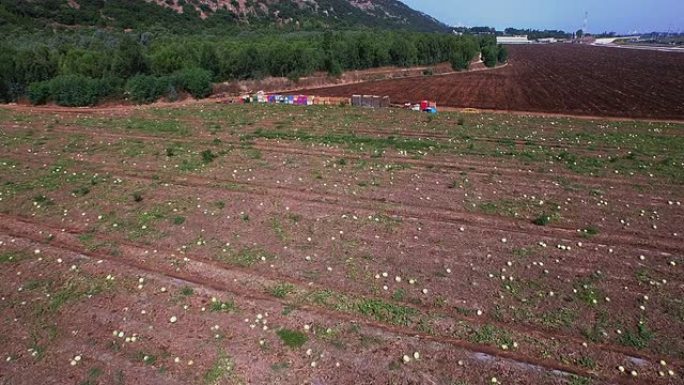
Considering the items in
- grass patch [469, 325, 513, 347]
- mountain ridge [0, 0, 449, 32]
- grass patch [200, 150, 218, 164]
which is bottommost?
grass patch [469, 325, 513, 347]

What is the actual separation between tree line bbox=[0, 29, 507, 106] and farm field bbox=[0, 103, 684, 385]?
24.4 metres

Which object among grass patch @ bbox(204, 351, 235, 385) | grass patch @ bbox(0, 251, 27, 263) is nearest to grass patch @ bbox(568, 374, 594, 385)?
grass patch @ bbox(204, 351, 235, 385)

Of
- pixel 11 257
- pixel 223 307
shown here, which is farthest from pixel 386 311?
pixel 11 257

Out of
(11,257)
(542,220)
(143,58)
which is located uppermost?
(143,58)

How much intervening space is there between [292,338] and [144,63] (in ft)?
165

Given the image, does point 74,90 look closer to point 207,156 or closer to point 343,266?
point 207,156

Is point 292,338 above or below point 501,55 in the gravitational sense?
below

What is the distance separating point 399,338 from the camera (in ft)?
28.9

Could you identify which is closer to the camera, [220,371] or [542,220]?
[220,371]

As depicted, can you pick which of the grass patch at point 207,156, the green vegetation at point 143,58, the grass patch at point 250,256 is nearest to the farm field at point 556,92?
the green vegetation at point 143,58

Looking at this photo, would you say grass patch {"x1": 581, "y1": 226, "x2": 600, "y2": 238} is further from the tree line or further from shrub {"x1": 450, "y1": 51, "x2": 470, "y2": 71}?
shrub {"x1": 450, "y1": 51, "x2": 470, "y2": 71}

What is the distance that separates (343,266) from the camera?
11.5 meters

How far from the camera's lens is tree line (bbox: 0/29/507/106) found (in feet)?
143

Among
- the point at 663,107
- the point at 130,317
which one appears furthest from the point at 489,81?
the point at 130,317
